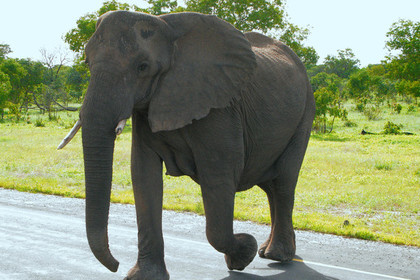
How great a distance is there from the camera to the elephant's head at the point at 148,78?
13.7 ft

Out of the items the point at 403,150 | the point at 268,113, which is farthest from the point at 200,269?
the point at 403,150

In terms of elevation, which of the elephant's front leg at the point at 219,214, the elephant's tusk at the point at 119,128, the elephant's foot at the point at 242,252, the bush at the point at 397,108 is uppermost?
the bush at the point at 397,108

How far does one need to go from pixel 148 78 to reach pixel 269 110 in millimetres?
1604

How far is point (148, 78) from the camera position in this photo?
4.48 metres

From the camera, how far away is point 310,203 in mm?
11000

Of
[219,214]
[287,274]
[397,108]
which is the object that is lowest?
[287,274]

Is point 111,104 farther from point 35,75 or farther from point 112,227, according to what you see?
point 35,75

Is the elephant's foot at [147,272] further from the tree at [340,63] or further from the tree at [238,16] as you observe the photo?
the tree at [340,63]

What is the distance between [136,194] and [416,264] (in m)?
3.57

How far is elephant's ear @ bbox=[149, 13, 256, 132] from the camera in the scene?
4.55m

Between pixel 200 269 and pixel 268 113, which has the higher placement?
pixel 268 113

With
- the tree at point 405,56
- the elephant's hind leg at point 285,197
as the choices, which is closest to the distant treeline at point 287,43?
the tree at point 405,56

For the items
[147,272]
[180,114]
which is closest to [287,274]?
[147,272]

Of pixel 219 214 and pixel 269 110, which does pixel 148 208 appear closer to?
pixel 219 214
